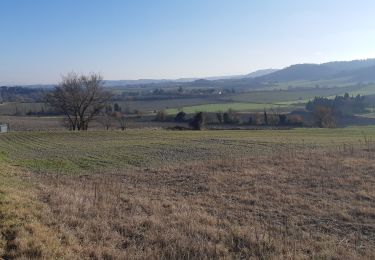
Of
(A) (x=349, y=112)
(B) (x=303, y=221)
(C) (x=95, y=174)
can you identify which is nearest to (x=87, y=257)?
(B) (x=303, y=221)

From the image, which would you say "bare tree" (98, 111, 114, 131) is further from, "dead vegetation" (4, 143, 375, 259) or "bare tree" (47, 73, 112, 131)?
"dead vegetation" (4, 143, 375, 259)

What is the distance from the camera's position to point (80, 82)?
6944cm

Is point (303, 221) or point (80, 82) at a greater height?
point (80, 82)

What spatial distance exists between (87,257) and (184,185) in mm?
9949

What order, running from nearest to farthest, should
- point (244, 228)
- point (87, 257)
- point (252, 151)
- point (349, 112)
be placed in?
point (87, 257) < point (244, 228) < point (252, 151) < point (349, 112)

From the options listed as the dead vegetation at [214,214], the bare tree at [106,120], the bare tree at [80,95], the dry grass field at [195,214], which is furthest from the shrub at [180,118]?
the dead vegetation at [214,214]

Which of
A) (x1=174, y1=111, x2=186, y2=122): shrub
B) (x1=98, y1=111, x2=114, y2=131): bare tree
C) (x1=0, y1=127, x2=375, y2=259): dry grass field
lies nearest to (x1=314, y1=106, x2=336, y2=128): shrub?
(x1=174, y1=111, x2=186, y2=122): shrub

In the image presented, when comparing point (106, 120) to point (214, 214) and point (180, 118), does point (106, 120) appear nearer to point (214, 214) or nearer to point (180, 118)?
point (180, 118)

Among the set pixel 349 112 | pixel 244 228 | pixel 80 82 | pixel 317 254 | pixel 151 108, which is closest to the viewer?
pixel 317 254

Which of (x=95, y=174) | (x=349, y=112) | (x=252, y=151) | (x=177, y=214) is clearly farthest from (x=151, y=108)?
(x=177, y=214)

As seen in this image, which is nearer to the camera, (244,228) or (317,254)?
(317,254)

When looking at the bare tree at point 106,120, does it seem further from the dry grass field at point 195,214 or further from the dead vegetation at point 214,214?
the dead vegetation at point 214,214

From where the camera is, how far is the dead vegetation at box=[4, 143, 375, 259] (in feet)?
26.6

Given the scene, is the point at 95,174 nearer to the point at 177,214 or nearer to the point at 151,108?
the point at 177,214
